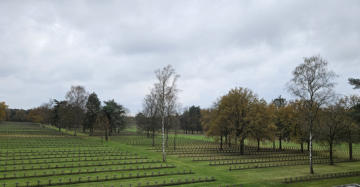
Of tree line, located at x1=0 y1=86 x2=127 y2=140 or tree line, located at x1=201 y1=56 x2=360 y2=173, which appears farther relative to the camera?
tree line, located at x1=0 y1=86 x2=127 y2=140

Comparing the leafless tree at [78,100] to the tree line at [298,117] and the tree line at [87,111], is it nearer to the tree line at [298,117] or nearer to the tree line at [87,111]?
the tree line at [87,111]

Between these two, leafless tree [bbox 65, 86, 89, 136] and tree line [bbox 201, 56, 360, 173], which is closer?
tree line [bbox 201, 56, 360, 173]

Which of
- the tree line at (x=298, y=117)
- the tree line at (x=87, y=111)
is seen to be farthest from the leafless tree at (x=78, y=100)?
the tree line at (x=298, y=117)

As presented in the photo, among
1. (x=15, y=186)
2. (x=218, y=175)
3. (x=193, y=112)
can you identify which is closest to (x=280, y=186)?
(x=218, y=175)

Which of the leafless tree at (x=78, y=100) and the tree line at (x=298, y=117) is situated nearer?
the tree line at (x=298, y=117)

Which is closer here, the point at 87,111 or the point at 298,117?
the point at 298,117

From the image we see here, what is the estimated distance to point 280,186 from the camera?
23891 millimetres

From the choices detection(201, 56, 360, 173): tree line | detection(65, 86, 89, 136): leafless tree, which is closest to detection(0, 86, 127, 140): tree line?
detection(65, 86, 89, 136): leafless tree

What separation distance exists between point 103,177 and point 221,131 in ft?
109

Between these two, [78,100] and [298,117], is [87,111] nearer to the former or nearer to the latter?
[78,100]

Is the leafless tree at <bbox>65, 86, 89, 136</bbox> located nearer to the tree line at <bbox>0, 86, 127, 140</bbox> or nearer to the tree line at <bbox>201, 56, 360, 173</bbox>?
the tree line at <bbox>0, 86, 127, 140</bbox>

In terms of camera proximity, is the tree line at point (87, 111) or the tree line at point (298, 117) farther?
the tree line at point (87, 111)

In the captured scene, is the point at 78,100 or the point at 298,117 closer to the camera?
the point at 298,117

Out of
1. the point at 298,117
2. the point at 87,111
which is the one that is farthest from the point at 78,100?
the point at 298,117
